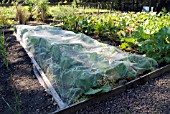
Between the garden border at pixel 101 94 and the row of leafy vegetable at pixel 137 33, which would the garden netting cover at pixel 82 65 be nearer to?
the garden border at pixel 101 94

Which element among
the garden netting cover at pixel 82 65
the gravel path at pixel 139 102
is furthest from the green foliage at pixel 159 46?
the gravel path at pixel 139 102

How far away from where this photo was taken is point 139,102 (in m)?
2.64

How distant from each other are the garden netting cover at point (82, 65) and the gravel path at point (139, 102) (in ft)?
0.58

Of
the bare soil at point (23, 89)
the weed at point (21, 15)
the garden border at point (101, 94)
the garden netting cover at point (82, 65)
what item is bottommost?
the bare soil at point (23, 89)

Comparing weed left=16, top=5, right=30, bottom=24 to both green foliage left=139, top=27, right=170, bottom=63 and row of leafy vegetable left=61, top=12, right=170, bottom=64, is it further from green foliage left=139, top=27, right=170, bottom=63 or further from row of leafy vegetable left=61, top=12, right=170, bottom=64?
green foliage left=139, top=27, right=170, bottom=63

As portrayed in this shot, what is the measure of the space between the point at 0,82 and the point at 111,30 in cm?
277

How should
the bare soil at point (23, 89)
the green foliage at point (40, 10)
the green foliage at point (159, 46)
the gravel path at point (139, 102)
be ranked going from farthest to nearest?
the green foliage at point (40, 10), the green foliage at point (159, 46), the bare soil at point (23, 89), the gravel path at point (139, 102)

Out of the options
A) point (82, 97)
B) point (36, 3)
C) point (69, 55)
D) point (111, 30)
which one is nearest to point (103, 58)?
point (69, 55)

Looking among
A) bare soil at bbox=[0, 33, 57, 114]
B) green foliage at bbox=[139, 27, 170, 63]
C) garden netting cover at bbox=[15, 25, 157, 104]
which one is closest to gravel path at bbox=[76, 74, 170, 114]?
garden netting cover at bbox=[15, 25, 157, 104]

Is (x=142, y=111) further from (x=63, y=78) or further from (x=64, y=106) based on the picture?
(x=63, y=78)

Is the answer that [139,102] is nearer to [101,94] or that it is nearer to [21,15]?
[101,94]

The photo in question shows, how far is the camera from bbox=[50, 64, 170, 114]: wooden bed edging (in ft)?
8.27

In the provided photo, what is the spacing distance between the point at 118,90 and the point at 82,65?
607 mm

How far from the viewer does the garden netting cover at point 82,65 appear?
280 centimetres
